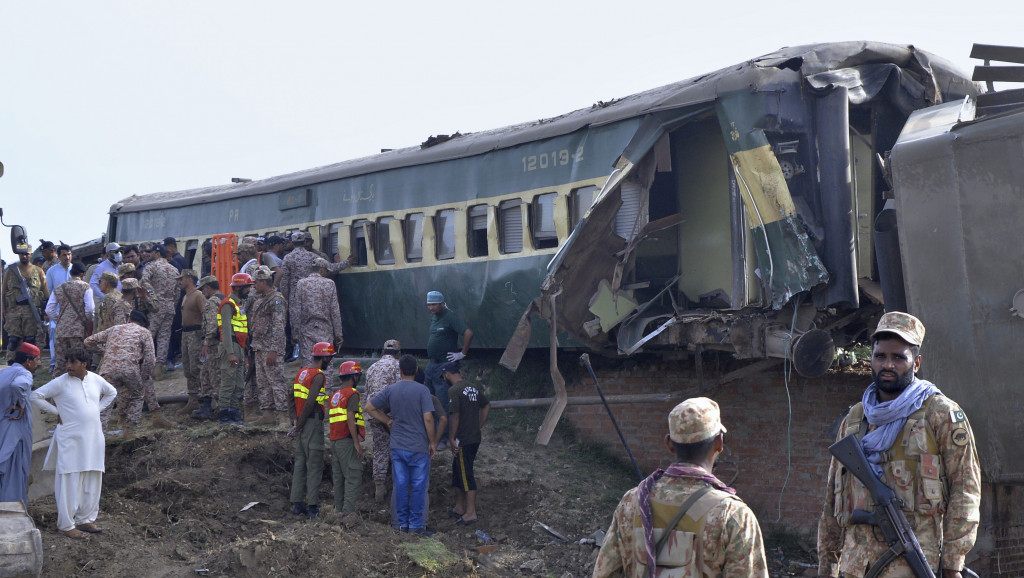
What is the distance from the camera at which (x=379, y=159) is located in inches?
582

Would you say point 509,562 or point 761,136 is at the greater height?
point 761,136

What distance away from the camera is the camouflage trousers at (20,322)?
14828 millimetres

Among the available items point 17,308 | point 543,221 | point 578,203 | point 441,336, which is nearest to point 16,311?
point 17,308

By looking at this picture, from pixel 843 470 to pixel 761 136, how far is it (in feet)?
14.9

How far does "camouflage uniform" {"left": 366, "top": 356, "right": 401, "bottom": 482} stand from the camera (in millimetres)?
9828

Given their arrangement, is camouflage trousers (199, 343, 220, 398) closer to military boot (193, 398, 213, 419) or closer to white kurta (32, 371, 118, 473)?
military boot (193, 398, 213, 419)

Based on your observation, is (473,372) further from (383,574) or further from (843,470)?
(843,470)

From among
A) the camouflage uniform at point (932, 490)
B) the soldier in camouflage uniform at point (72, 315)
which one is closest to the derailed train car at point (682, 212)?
the camouflage uniform at point (932, 490)

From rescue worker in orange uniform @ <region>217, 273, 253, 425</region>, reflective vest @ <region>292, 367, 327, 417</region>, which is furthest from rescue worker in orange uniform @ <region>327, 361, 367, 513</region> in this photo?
rescue worker in orange uniform @ <region>217, 273, 253, 425</region>

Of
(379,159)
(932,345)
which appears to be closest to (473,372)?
(379,159)

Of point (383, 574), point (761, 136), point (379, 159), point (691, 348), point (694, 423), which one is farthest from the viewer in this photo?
point (379, 159)

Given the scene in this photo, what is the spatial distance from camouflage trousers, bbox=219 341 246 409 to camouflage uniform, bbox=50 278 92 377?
2.26 metres

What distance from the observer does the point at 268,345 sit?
11.5m

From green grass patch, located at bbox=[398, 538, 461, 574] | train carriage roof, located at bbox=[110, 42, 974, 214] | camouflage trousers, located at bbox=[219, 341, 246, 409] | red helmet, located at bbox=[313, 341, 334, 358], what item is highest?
train carriage roof, located at bbox=[110, 42, 974, 214]
